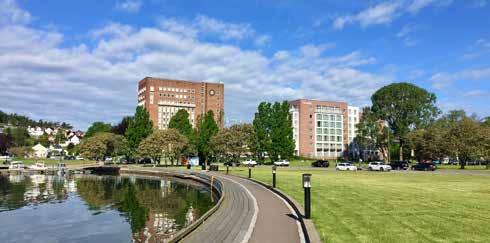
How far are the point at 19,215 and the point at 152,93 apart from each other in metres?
166

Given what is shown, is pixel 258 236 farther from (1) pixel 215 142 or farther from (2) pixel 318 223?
(1) pixel 215 142

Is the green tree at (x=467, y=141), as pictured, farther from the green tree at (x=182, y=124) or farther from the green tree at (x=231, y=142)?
the green tree at (x=182, y=124)

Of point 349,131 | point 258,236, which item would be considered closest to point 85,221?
point 258,236

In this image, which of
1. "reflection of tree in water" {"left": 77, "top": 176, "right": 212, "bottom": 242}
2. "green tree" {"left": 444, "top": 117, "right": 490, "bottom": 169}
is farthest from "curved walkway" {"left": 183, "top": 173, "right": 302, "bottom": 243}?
"green tree" {"left": 444, "top": 117, "right": 490, "bottom": 169}

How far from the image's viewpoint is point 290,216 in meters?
17.2

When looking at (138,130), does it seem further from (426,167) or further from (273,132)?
(426,167)

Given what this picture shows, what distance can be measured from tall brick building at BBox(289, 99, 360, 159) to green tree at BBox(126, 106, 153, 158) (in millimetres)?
80607

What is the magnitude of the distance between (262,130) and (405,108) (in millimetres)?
32722

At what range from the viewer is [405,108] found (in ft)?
320

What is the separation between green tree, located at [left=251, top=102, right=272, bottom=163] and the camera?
100 meters

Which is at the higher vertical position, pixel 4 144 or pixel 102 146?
pixel 4 144

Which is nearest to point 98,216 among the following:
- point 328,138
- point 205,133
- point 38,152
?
point 205,133

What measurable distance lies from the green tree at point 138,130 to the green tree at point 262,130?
27.2 m

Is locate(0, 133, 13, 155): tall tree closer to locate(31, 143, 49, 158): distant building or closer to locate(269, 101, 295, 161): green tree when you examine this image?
locate(31, 143, 49, 158): distant building
